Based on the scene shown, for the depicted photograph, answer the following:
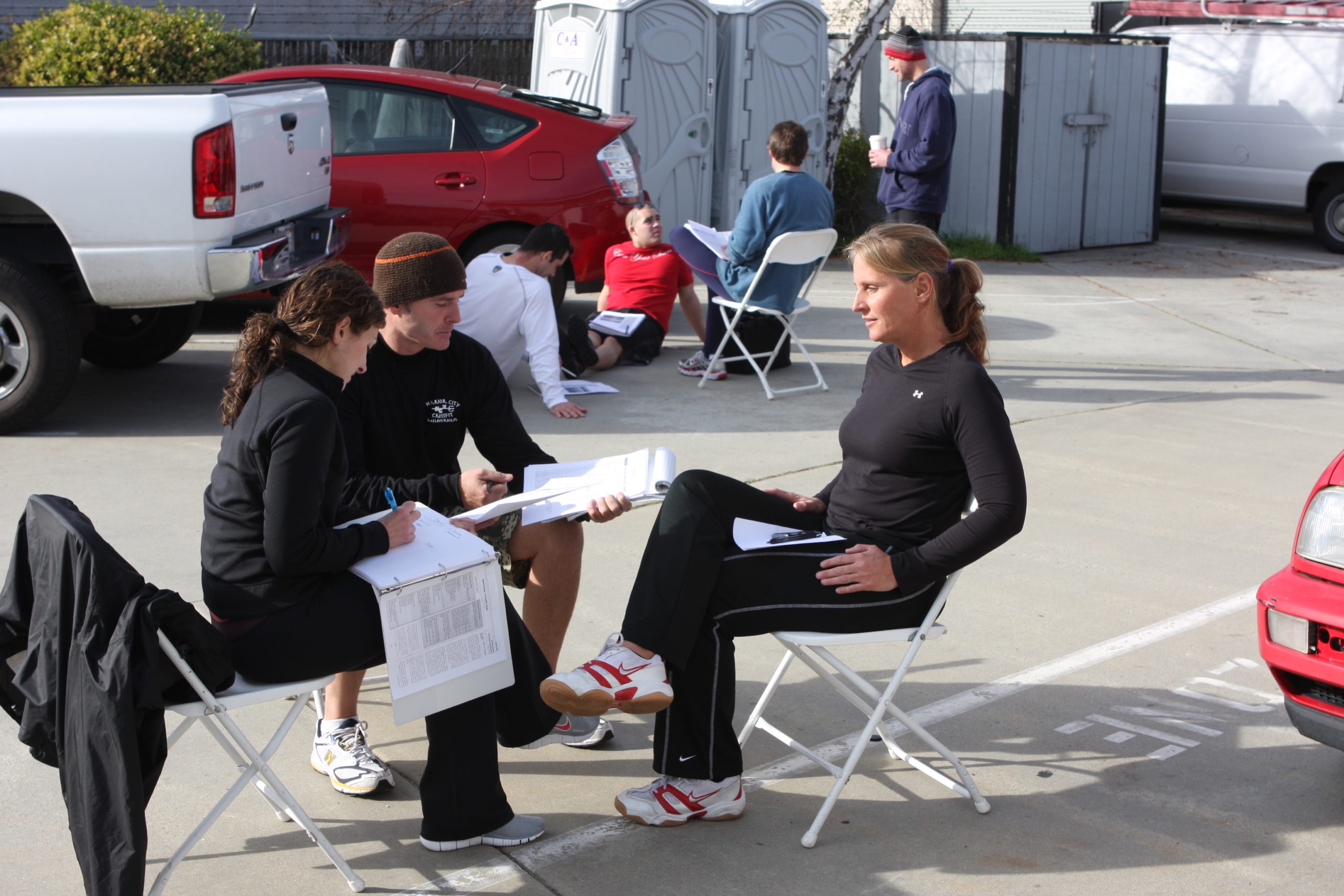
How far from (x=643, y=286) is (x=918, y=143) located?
75.4 inches

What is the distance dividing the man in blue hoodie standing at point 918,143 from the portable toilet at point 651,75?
3.56 m

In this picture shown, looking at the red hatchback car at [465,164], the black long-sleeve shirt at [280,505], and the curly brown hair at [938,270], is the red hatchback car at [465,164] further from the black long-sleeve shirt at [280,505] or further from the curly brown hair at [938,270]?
the black long-sleeve shirt at [280,505]

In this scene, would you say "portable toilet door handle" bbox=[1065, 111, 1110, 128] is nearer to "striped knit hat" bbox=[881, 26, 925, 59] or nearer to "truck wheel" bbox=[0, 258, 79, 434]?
"striped knit hat" bbox=[881, 26, 925, 59]

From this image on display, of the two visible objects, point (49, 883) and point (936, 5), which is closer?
point (49, 883)

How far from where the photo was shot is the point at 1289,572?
321 centimetres

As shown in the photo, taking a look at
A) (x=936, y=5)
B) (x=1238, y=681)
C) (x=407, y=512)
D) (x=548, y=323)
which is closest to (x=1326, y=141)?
(x=936, y=5)

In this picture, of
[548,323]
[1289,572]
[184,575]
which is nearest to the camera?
[1289,572]

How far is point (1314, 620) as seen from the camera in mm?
3016

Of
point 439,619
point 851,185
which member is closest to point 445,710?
point 439,619

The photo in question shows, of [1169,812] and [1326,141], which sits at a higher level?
[1326,141]

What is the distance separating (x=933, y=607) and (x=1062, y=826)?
24.8 inches

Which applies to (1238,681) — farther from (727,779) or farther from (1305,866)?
(727,779)

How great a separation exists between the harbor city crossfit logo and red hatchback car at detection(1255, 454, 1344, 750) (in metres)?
2.18

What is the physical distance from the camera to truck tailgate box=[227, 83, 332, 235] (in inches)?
245
